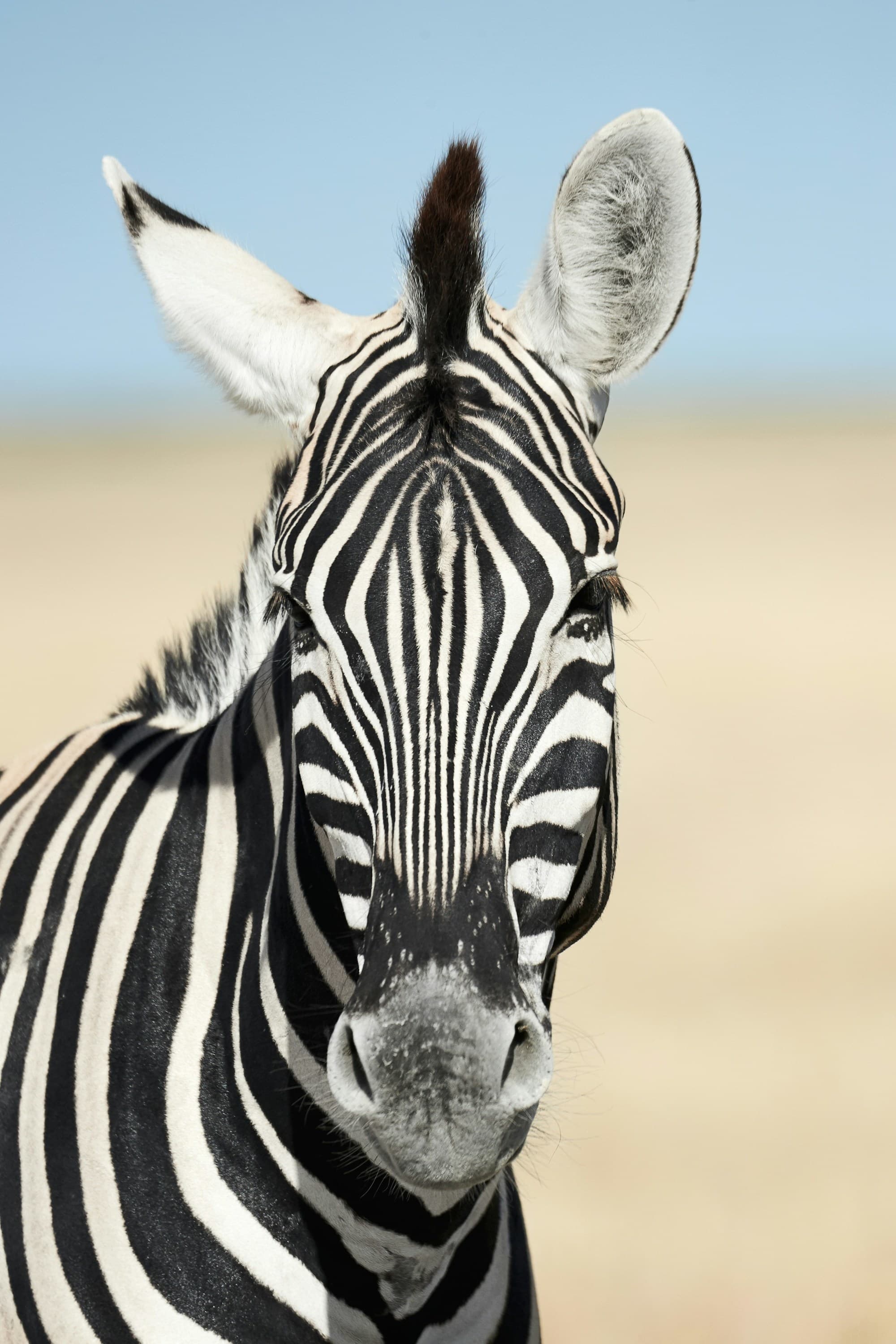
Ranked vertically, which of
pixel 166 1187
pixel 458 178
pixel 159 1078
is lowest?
pixel 166 1187

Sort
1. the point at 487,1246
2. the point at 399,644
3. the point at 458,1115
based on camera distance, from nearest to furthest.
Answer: the point at 458,1115 < the point at 399,644 < the point at 487,1246

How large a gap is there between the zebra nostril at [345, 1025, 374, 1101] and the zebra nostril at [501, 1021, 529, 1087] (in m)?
0.22

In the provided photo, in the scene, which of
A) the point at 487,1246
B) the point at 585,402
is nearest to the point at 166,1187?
the point at 487,1246

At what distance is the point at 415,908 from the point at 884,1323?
5608 mm

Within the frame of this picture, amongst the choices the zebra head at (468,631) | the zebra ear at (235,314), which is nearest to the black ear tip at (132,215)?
the zebra ear at (235,314)

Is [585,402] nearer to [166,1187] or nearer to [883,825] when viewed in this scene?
[166,1187]

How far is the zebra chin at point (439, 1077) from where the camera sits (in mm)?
1997

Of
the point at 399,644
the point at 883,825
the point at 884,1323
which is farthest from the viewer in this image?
the point at 883,825

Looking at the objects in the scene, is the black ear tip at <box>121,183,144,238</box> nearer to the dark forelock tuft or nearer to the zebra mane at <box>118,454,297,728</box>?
the zebra mane at <box>118,454,297,728</box>

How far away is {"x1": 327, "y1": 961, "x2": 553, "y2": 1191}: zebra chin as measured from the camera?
1997mm

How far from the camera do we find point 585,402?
2.69 meters

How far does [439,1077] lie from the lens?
6.54 ft

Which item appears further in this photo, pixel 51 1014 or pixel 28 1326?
pixel 51 1014

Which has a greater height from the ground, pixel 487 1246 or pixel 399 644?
pixel 399 644
